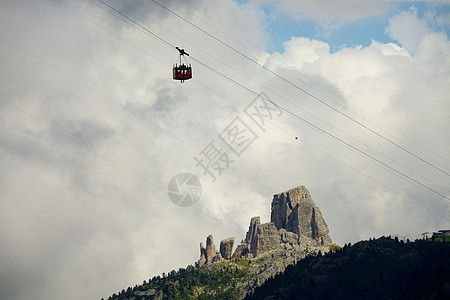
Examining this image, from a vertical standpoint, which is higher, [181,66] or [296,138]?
[181,66]

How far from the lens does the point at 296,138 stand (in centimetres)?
14888

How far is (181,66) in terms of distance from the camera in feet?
449

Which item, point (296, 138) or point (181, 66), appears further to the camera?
point (296, 138)

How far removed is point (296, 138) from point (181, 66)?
1532 inches
